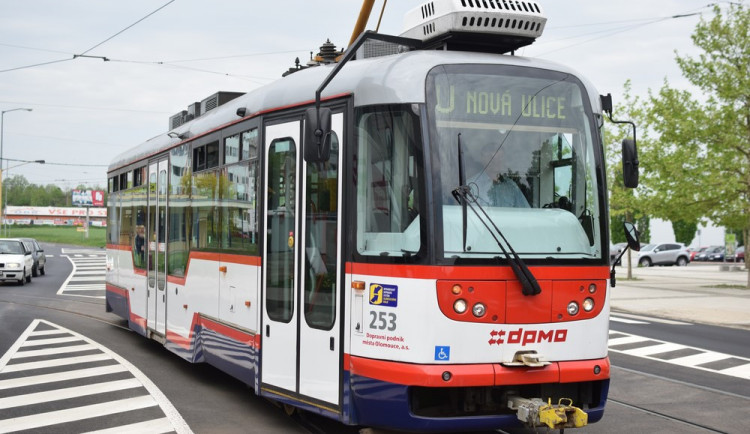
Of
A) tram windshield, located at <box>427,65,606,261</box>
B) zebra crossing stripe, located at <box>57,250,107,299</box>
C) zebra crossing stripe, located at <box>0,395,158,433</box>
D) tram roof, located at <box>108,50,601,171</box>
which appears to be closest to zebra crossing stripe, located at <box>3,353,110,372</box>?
zebra crossing stripe, located at <box>0,395,158,433</box>

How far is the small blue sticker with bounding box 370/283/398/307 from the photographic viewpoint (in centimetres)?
637

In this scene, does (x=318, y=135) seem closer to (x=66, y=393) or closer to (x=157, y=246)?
(x=66, y=393)

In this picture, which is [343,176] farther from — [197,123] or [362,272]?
[197,123]

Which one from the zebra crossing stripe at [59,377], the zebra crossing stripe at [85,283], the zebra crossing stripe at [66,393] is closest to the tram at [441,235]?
the zebra crossing stripe at [66,393]

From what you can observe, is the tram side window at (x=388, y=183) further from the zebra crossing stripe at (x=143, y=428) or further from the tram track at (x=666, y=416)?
the tram track at (x=666, y=416)

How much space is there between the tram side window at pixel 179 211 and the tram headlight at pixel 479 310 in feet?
16.6

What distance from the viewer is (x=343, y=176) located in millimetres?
6844

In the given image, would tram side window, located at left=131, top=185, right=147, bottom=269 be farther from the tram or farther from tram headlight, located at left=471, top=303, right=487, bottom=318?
tram headlight, located at left=471, top=303, right=487, bottom=318

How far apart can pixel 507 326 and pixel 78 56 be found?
1828 cm

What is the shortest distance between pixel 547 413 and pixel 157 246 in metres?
7.31

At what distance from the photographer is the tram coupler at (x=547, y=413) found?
609 cm

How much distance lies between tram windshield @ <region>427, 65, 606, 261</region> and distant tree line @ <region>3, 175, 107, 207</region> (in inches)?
6443

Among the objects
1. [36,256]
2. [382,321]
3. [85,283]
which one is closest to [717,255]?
[36,256]

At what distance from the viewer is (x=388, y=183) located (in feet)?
21.5
